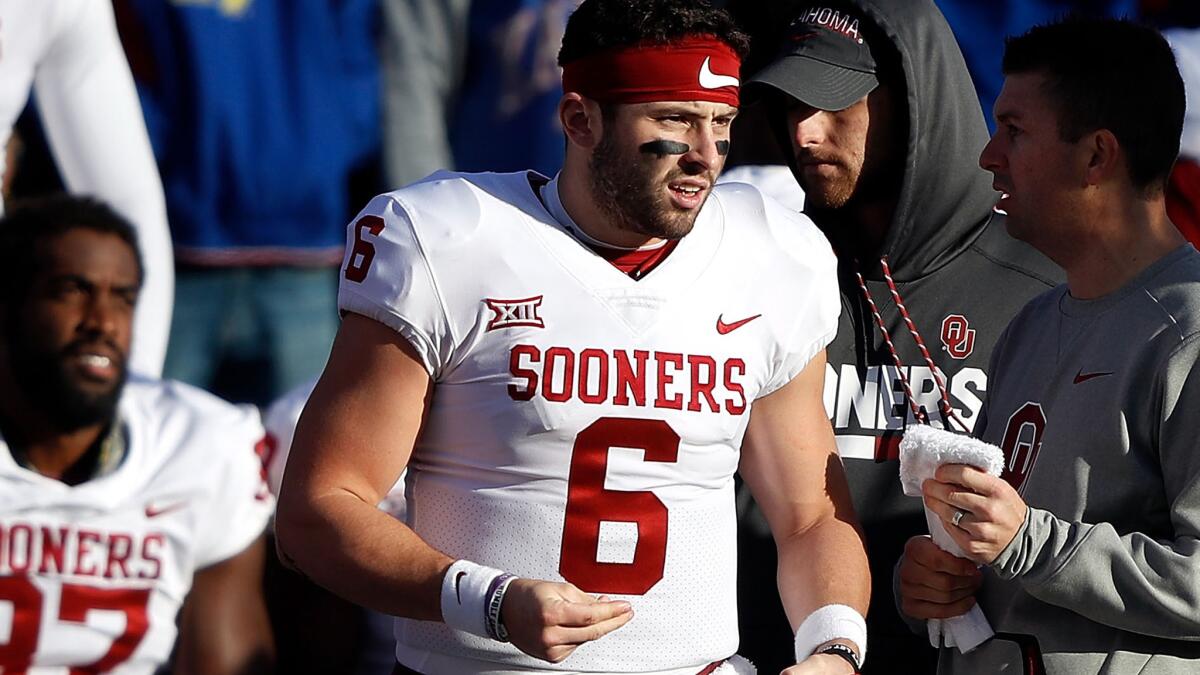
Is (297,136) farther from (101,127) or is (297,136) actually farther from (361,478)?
(361,478)

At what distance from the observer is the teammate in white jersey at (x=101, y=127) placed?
15.8 ft

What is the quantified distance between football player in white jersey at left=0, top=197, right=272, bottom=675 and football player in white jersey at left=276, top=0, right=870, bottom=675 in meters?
1.57

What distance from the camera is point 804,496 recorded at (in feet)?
10.5

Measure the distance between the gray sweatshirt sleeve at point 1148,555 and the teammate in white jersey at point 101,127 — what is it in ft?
8.67

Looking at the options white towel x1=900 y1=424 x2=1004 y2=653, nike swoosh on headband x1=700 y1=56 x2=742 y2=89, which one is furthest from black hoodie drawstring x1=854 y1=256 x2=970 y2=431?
nike swoosh on headband x1=700 y1=56 x2=742 y2=89

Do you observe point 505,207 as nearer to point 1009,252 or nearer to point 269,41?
point 1009,252

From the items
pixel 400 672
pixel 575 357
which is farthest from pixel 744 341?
pixel 400 672

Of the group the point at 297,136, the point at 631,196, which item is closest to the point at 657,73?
the point at 631,196

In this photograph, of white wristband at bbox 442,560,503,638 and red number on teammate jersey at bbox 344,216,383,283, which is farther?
red number on teammate jersey at bbox 344,216,383,283

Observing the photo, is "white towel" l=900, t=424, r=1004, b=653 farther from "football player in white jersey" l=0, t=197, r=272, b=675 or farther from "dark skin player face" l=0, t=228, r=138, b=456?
"dark skin player face" l=0, t=228, r=138, b=456

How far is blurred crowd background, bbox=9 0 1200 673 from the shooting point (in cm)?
522

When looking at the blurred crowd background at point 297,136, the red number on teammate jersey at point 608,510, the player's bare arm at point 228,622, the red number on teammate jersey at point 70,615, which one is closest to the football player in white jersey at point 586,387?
the red number on teammate jersey at point 608,510

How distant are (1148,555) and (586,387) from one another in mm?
890

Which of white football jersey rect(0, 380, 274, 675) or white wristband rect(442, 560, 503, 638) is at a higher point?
white wristband rect(442, 560, 503, 638)
